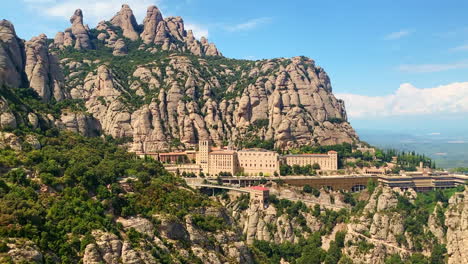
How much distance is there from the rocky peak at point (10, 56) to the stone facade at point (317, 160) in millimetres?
69901

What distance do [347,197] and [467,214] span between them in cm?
3011

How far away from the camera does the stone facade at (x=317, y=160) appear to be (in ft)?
443

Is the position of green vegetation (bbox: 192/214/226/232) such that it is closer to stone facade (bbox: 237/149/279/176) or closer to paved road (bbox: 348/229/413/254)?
paved road (bbox: 348/229/413/254)

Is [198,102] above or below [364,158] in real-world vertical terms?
above

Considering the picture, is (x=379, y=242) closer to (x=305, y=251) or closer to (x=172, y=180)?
(x=305, y=251)

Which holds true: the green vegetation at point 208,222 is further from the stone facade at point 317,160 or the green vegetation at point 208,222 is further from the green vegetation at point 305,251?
the stone facade at point 317,160

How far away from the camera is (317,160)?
136000 mm

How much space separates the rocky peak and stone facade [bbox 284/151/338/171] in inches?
2752

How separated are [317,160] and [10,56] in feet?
262

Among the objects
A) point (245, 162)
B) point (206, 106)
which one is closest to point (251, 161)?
point (245, 162)

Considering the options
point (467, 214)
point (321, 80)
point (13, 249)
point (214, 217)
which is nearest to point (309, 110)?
point (321, 80)

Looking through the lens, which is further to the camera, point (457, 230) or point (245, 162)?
point (245, 162)

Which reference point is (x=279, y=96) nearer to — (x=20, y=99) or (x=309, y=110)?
(x=309, y=110)

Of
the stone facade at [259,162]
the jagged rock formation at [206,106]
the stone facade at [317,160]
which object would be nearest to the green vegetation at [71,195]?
the stone facade at [259,162]
